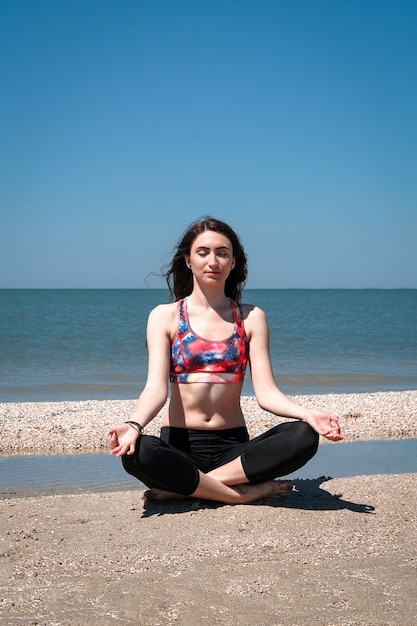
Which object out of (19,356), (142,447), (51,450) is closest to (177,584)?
(142,447)

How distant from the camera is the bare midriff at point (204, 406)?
4965 millimetres

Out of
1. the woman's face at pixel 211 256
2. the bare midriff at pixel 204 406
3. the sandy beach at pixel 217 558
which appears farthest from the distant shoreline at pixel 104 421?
the woman's face at pixel 211 256

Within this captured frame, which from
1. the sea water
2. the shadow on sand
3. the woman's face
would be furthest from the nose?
the sea water

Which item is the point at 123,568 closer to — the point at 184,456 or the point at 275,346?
the point at 184,456

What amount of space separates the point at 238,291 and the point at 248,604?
2.56m

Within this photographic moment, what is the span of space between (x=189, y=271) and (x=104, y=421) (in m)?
4.67

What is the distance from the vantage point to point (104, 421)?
9.62 metres

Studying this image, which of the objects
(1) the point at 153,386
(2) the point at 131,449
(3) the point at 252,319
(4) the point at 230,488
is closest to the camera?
(2) the point at 131,449

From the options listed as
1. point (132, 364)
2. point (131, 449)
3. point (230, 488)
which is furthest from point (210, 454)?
point (132, 364)

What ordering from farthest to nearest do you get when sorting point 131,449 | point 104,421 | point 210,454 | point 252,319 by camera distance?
point 104,421 → point 252,319 → point 210,454 → point 131,449

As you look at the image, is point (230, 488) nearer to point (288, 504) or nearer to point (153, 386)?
point (288, 504)

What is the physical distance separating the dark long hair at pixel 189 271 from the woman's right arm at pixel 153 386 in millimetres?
347

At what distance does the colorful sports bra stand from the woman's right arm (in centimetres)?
8

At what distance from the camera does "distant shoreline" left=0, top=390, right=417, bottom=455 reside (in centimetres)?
841
